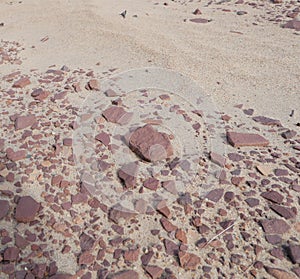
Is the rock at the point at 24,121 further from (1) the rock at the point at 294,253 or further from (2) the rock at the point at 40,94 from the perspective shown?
(1) the rock at the point at 294,253

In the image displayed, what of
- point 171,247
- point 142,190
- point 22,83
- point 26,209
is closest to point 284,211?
point 171,247

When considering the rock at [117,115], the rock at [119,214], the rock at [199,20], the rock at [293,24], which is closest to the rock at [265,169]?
the rock at [119,214]

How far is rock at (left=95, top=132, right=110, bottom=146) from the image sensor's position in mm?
2066

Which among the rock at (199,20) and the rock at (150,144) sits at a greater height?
the rock at (199,20)

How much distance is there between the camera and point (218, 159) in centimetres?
195

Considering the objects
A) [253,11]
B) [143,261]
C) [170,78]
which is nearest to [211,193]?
[143,261]

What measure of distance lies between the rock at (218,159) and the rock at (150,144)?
218 mm

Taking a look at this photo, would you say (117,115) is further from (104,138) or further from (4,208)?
(4,208)

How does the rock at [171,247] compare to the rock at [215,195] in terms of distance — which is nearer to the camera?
the rock at [171,247]

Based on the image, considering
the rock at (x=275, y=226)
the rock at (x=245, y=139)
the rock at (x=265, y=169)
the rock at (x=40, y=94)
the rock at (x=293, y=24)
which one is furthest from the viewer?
the rock at (x=293, y=24)

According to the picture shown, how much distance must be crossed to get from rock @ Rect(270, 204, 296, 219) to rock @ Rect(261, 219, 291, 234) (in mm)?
40

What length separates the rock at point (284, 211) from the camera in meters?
1.65

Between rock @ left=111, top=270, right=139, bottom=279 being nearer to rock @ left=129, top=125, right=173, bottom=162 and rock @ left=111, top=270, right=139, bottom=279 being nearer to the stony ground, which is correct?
the stony ground

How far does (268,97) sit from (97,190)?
1360 millimetres
